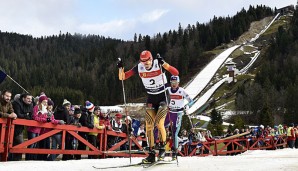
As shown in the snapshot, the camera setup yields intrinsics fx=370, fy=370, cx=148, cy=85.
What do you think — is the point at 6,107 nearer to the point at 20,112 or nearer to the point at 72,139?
the point at 20,112

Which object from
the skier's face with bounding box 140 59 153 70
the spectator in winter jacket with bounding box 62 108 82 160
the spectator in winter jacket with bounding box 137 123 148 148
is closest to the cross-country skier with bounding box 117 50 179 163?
the skier's face with bounding box 140 59 153 70

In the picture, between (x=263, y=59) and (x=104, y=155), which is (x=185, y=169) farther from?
(x=263, y=59)

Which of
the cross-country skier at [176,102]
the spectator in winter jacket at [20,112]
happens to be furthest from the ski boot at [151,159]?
the spectator in winter jacket at [20,112]

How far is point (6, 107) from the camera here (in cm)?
883

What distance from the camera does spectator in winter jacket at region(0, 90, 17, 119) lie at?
8.53 metres

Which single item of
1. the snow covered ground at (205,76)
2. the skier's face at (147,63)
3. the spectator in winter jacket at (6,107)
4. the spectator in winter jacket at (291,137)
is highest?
the snow covered ground at (205,76)

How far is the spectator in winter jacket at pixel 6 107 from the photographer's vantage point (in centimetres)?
853

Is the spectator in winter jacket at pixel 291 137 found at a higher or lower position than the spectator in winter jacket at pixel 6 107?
lower

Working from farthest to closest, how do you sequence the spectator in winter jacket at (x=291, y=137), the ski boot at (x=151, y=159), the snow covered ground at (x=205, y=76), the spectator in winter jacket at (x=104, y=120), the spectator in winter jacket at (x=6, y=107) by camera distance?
1. the snow covered ground at (x=205, y=76)
2. the spectator in winter jacket at (x=291, y=137)
3. the spectator in winter jacket at (x=104, y=120)
4. the spectator in winter jacket at (x=6, y=107)
5. the ski boot at (x=151, y=159)

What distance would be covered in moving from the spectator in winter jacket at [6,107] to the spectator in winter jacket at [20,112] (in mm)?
451

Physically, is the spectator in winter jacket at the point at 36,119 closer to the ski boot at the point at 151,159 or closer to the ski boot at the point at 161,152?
the ski boot at the point at 151,159

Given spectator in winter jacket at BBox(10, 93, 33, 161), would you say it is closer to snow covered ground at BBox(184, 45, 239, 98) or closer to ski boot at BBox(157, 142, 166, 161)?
ski boot at BBox(157, 142, 166, 161)

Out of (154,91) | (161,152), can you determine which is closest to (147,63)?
(154,91)

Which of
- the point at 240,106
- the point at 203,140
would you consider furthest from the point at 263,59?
the point at 203,140
